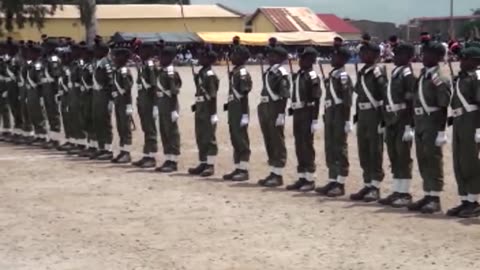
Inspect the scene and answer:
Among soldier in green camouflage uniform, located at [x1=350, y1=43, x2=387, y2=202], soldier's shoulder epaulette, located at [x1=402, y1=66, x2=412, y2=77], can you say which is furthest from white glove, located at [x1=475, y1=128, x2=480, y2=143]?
soldier in green camouflage uniform, located at [x1=350, y1=43, x2=387, y2=202]

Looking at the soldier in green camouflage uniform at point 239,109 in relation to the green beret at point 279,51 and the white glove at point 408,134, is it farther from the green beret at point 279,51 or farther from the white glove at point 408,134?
the white glove at point 408,134

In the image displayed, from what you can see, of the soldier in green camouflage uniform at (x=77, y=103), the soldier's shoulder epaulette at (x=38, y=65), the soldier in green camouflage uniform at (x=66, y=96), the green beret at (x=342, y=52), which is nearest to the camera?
the green beret at (x=342, y=52)

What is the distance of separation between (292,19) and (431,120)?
76421 mm

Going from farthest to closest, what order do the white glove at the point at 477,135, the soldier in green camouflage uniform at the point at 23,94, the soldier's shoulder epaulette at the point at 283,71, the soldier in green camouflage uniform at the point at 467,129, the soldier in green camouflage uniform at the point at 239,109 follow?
the soldier in green camouflage uniform at the point at 23,94, the soldier in green camouflage uniform at the point at 239,109, the soldier's shoulder epaulette at the point at 283,71, the soldier in green camouflage uniform at the point at 467,129, the white glove at the point at 477,135

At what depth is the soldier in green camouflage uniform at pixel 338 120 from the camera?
44.2 ft

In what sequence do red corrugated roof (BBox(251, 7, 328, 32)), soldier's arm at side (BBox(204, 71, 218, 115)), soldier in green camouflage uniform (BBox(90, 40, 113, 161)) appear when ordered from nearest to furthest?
soldier's arm at side (BBox(204, 71, 218, 115)) → soldier in green camouflage uniform (BBox(90, 40, 113, 161)) → red corrugated roof (BBox(251, 7, 328, 32))

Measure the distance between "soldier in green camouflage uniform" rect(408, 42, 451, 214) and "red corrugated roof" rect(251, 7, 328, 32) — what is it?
72.6 metres

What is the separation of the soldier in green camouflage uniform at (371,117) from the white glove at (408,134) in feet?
1.98

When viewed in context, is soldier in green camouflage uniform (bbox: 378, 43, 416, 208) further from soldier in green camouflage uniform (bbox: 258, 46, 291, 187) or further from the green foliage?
the green foliage

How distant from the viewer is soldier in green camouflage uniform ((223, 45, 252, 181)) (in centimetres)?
1510

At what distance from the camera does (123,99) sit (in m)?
17.5

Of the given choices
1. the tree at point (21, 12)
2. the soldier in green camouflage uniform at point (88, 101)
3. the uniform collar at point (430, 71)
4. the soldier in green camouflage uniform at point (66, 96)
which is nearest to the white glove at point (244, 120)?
the uniform collar at point (430, 71)

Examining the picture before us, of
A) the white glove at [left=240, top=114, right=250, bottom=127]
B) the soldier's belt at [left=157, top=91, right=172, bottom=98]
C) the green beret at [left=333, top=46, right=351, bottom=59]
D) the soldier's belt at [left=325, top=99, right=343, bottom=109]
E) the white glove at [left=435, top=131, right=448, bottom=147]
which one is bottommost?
the white glove at [left=435, top=131, right=448, bottom=147]

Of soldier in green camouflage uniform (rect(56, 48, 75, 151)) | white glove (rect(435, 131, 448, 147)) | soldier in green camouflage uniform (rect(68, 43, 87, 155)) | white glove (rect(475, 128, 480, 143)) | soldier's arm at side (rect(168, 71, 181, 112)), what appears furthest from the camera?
soldier in green camouflage uniform (rect(56, 48, 75, 151))
